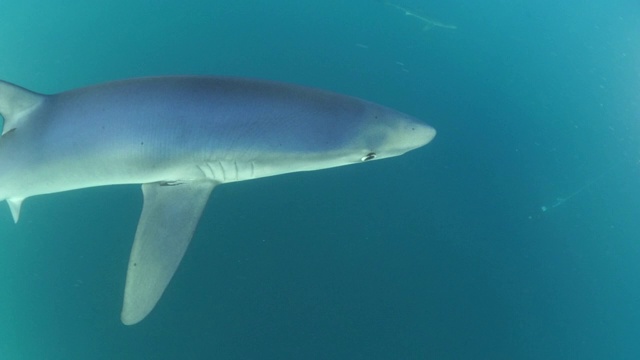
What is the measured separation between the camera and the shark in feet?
7.75

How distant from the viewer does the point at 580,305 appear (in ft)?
11.9

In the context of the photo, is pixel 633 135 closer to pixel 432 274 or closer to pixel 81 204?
pixel 432 274

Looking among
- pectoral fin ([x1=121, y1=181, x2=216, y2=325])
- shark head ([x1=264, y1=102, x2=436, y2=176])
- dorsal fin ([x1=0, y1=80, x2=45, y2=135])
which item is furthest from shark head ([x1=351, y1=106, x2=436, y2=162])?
dorsal fin ([x1=0, y1=80, x2=45, y2=135])

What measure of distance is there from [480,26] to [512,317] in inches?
104

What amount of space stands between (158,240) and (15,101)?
97 cm

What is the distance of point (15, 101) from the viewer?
245 cm

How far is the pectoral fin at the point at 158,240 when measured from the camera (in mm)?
2500

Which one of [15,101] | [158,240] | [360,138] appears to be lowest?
[158,240]

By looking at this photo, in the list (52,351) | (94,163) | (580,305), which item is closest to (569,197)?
(580,305)

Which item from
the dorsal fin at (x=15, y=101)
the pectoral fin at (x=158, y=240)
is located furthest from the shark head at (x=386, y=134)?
the dorsal fin at (x=15, y=101)

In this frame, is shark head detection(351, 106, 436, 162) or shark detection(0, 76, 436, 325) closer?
shark detection(0, 76, 436, 325)

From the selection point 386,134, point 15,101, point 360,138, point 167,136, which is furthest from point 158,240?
point 386,134

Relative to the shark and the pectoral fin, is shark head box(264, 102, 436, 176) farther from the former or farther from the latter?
the pectoral fin

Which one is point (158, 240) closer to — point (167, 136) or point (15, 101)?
point (167, 136)
